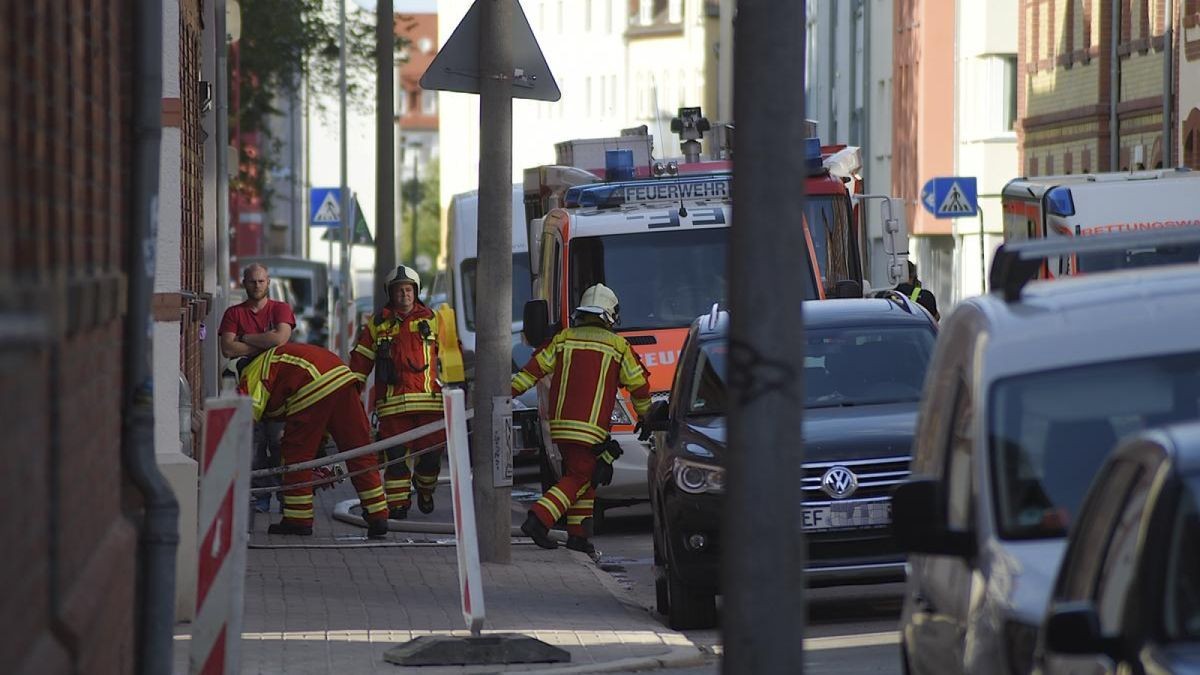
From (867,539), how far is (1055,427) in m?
5.38

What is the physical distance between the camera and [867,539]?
11922 mm

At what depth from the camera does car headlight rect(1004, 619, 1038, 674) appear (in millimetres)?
5766

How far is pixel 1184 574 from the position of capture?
502cm

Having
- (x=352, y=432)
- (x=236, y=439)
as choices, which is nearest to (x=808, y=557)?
(x=236, y=439)

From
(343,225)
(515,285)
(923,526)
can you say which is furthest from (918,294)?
(923,526)

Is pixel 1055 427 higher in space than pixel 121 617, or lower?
higher

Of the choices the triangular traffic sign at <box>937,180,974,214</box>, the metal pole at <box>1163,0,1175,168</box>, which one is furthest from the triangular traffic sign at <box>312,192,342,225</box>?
the metal pole at <box>1163,0,1175,168</box>

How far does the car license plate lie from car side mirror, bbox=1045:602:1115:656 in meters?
6.90

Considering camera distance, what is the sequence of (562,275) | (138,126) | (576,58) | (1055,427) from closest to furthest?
1. (1055,427)
2. (138,126)
3. (562,275)
4. (576,58)

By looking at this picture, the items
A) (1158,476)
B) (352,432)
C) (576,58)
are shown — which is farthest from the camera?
(576,58)

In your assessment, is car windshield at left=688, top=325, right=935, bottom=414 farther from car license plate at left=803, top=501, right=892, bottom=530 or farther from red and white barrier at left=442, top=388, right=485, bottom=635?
red and white barrier at left=442, top=388, right=485, bottom=635

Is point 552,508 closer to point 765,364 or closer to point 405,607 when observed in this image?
point 405,607

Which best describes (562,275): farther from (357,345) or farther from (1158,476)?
(1158,476)

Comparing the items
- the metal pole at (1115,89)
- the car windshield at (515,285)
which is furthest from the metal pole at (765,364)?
the metal pole at (1115,89)
